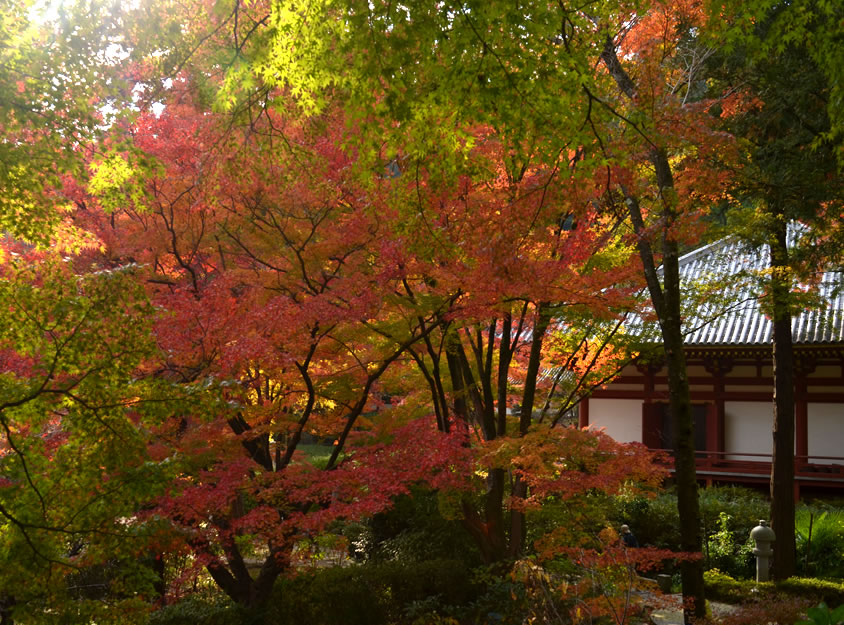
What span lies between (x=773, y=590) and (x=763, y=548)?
66 centimetres

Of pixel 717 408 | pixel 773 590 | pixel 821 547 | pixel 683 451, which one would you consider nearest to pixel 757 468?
pixel 717 408

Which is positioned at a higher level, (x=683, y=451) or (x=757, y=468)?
(x=683, y=451)

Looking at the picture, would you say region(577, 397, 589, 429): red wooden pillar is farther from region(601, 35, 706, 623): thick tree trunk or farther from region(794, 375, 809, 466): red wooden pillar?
region(601, 35, 706, 623): thick tree trunk

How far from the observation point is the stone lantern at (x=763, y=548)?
10492 millimetres

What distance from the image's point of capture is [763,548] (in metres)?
10.6

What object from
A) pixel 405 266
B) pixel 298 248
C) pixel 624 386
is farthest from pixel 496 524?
pixel 624 386

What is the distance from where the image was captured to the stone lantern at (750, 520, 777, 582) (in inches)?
413

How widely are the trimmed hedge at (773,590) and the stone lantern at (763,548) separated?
198 millimetres

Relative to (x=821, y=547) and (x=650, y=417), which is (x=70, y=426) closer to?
(x=821, y=547)

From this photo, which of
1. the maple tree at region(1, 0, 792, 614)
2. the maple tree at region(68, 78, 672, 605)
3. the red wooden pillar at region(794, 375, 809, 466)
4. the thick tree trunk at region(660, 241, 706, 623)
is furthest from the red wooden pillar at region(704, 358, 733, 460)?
the thick tree trunk at region(660, 241, 706, 623)

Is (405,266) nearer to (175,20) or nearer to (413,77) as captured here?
(175,20)

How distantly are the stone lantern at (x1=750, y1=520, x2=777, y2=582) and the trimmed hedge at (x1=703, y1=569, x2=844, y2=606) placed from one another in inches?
7.8

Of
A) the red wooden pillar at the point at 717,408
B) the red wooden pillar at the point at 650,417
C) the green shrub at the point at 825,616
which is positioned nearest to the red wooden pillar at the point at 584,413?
the red wooden pillar at the point at 650,417

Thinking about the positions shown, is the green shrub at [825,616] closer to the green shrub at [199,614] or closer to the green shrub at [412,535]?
the green shrub at [199,614]
